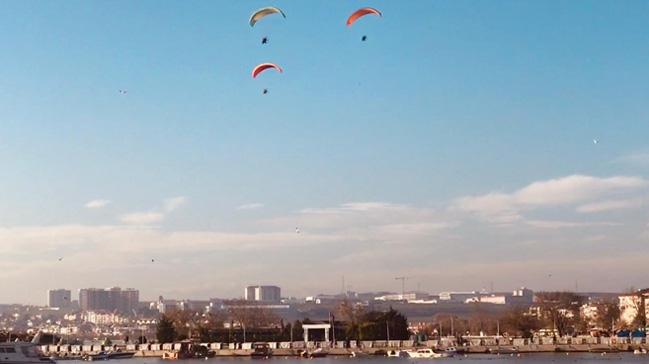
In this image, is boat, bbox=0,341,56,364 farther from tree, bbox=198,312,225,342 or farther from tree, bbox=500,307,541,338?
tree, bbox=500,307,541,338

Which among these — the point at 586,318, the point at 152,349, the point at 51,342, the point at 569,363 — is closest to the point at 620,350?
the point at 569,363

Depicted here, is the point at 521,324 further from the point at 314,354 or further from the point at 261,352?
the point at 261,352

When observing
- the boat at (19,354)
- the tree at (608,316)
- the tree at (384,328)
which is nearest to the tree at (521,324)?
the tree at (608,316)

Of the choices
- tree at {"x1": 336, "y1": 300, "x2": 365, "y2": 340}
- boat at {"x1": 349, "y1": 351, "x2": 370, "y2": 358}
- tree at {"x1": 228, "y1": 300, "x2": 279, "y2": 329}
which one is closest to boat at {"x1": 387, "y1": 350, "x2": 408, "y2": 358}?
boat at {"x1": 349, "y1": 351, "x2": 370, "y2": 358}

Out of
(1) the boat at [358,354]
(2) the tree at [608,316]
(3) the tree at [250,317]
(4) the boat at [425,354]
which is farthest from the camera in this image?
(3) the tree at [250,317]

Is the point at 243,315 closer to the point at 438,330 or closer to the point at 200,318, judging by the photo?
the point at 200,318

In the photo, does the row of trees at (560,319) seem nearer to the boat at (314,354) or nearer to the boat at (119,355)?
the boat at (314,354)

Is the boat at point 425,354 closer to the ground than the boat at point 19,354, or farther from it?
closer to the ground

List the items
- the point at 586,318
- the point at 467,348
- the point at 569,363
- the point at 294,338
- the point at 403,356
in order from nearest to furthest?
the point at 569,363
the point at 403,356
the point at 467,348
the point at 294,338
the point at 586,318

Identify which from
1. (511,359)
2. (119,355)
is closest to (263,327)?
(119,355)
